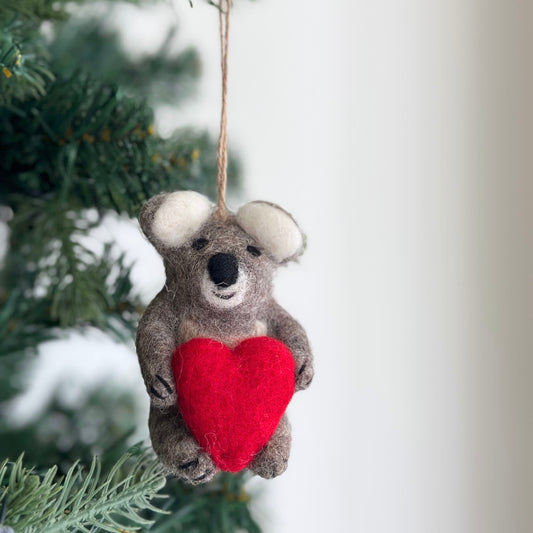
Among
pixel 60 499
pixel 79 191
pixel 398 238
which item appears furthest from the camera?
pixel 398 238

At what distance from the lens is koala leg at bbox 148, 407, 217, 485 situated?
0.35 m

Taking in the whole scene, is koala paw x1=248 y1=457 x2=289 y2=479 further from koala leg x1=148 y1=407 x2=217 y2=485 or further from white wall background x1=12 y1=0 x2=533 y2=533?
white wall background x1=12 y1=0 x2=533 y2=533

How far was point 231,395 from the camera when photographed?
1.15 feet

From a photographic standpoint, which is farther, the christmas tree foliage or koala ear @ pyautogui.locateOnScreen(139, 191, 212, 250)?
the christmas tree foliage

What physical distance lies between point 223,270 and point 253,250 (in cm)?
3

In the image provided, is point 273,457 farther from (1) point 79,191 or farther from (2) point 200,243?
(1) point 79,191

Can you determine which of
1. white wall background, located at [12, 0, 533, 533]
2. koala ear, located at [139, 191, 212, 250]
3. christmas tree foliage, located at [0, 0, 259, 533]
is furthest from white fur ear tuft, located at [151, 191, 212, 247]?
white wall background, located at [12, 0, 533, 533]

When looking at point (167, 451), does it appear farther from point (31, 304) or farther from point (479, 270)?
point (479, 270)

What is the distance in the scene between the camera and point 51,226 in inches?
19.9

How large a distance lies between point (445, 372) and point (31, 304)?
1.91 ft

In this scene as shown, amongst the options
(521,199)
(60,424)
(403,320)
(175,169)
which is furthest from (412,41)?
(60,424)

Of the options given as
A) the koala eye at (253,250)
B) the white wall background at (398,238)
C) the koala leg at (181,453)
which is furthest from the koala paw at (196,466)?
the white wall background at (398,238)

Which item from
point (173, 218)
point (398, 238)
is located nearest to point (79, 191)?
point (173, 218)

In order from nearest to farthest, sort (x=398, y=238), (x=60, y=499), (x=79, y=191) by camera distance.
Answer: (x=60, y=499), (x=79, y=191), (x=398, y=238)
